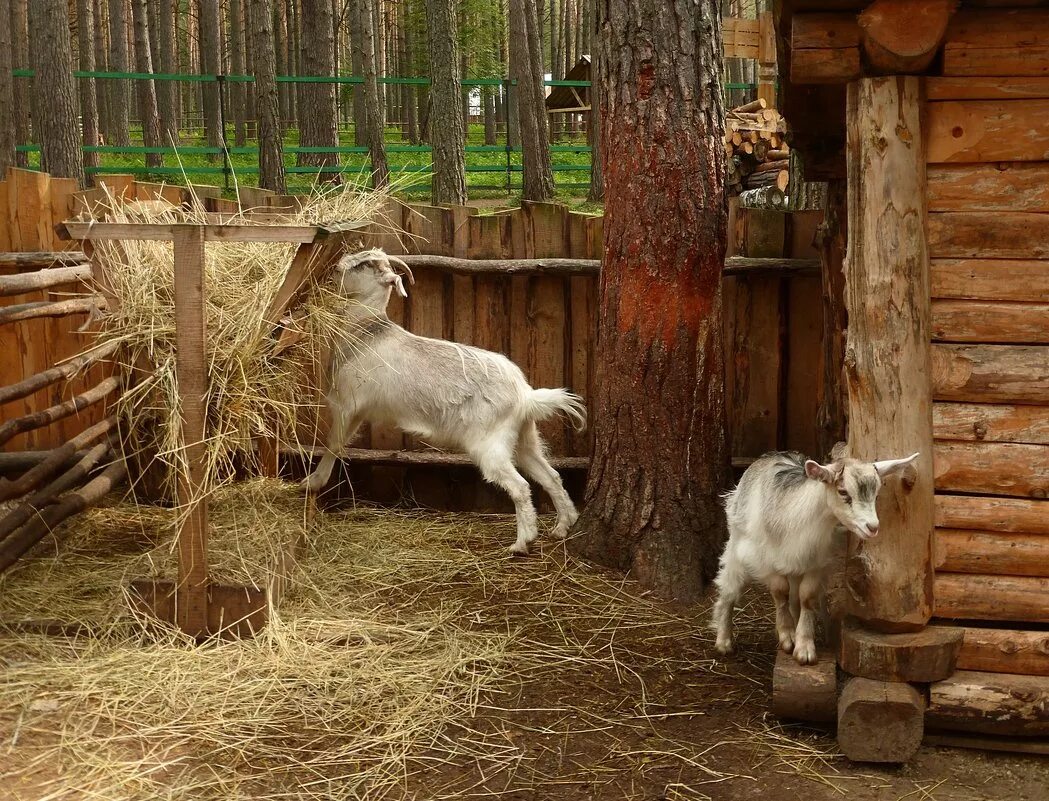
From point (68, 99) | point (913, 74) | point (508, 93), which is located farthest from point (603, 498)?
point (508, 93)

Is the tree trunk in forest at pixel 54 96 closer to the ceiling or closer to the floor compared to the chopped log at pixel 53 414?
closer to the ceiling

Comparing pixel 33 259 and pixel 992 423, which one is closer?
pixel 992 423

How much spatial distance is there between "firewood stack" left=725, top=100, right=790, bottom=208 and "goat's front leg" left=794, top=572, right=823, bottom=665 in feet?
38.6

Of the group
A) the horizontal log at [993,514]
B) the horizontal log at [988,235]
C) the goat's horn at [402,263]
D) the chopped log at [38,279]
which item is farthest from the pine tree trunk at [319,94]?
the horizontal log at [993,514]

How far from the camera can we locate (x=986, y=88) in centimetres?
443

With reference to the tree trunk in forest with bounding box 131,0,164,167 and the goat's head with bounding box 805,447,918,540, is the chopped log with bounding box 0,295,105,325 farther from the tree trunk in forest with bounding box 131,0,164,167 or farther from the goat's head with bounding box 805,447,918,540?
the tree trunk in forest with bounding box 131,0,164,167

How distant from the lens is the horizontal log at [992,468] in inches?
177

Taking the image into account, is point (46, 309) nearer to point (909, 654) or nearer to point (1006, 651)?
point (909, 654)

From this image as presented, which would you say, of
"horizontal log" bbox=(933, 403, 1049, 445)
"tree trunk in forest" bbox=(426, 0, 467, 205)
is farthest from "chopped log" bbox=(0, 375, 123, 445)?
"tree trunk in forest" bbox=(426, 0, 467, 205)

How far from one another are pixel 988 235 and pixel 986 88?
0.59 metres

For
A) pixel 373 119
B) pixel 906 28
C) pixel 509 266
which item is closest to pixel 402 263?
pixel 509 266

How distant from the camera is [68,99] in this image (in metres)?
16.1

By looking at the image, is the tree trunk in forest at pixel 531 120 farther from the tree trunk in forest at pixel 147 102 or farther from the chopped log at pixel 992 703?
the chopped log at pixel 992 703

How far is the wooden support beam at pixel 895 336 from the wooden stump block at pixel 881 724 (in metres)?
0.30
